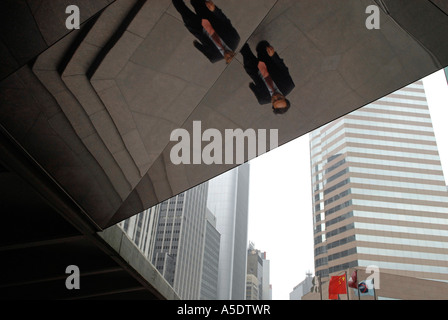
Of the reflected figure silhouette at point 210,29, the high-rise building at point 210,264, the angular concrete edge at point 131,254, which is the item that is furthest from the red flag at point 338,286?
the high-rise building at point 210,264

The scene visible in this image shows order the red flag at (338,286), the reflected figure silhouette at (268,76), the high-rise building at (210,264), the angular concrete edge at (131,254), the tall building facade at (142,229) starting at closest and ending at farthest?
the reflected figure silhouette at (268,76)
the angular concrete edge at (131,254)
the red flag at (338,286)
the tall building facade at (142,229)
the high-rise building at (210,264)

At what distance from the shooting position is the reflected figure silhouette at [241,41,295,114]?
5.01 metres

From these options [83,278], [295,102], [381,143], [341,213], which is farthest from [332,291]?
[381,143]

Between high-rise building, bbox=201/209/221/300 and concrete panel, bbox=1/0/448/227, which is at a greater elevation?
high-rise building, bbox=201/209/221/300

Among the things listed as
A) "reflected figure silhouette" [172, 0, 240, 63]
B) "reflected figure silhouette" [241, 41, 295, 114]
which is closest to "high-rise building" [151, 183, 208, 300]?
"reflected figure silhouette" [241, 41, 295, 114]

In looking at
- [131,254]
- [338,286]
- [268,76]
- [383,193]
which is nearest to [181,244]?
[383,193]

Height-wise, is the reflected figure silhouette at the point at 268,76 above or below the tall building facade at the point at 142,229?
below

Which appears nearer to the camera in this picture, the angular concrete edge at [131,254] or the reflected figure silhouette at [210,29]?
the reflected figure silhouette at [210,29]

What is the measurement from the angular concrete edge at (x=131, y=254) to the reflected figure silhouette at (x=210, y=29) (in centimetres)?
455

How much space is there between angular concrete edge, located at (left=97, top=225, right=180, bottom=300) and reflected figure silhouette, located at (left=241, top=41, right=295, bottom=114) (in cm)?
450

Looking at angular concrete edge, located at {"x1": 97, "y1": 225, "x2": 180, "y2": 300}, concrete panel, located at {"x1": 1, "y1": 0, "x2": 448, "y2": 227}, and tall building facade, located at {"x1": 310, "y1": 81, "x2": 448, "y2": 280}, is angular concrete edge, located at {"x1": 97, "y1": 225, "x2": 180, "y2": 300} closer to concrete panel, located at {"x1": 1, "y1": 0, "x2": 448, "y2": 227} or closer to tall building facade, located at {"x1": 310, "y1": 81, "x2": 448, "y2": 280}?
concrete panel, located at {"x1": 1, "y1": 0, "x2": 448, "y2": 227}

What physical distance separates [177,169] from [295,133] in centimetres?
259

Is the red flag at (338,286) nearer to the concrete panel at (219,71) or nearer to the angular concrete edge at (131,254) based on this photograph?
the angular concrete edge at (131,254)

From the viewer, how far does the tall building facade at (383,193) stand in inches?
3191
